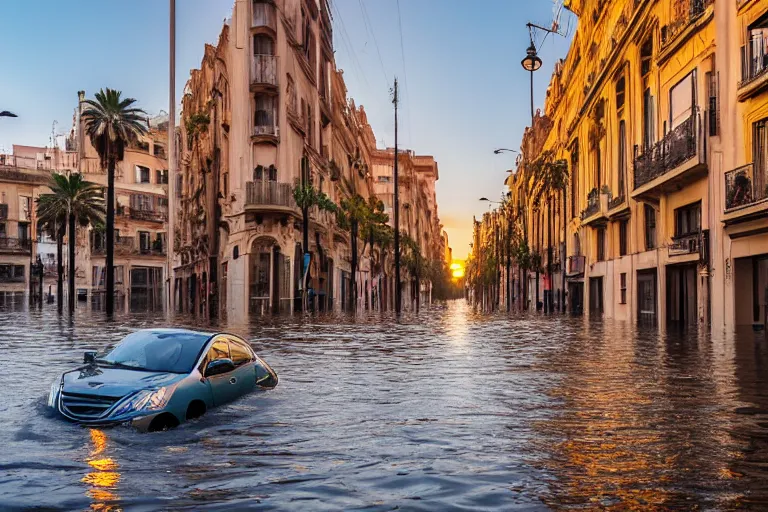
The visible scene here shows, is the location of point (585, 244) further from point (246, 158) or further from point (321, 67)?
point (321, 67)

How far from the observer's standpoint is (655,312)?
3819cm

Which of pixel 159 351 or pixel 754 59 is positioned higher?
pixel 754 59

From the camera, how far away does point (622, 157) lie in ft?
142

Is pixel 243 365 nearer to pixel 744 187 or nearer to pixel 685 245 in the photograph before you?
pixel 744 187

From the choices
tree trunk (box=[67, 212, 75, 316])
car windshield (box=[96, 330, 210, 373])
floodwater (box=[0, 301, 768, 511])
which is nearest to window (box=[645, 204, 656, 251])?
floodwater (box=[0, 301, 768, 511])

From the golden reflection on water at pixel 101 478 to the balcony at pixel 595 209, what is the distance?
39923 millimetres

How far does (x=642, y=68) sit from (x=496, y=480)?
3608cm

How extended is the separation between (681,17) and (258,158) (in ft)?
82.8

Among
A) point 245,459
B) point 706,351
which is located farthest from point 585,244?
point 245,459

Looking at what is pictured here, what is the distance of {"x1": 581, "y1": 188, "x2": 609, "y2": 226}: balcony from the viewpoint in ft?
149

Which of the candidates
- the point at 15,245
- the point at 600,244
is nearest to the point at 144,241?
the point at 15,245

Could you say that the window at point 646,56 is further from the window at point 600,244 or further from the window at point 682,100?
the window at point 600,244

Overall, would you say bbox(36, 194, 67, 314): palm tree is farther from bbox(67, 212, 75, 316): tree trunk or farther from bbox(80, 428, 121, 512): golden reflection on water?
bbox(80, 428, 121, 512): golden reflection on water

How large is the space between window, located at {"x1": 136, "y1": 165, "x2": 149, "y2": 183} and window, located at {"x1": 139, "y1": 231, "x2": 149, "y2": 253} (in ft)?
19.6
